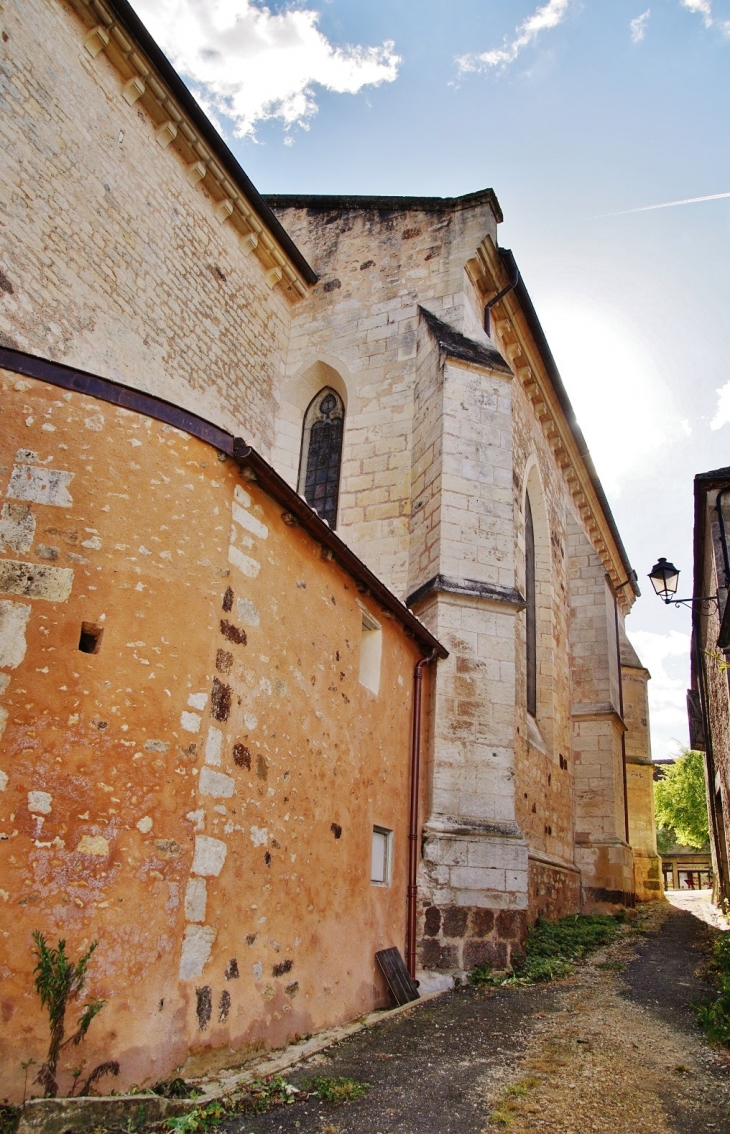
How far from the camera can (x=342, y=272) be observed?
1204 cm

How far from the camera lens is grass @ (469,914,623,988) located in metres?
7.51

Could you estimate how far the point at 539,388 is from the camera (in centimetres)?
1349

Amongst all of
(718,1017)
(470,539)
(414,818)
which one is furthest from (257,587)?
(470,539)

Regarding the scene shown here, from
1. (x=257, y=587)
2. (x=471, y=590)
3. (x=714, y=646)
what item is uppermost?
(x=714, y=646)

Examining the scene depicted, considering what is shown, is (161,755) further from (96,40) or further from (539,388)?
(539,388)

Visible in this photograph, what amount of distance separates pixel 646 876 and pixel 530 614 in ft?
22.3

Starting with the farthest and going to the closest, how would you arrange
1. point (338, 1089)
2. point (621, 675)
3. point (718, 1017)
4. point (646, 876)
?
point (621, 675) < point (646, 876) < point (718, 1017) < point (338, 1089)

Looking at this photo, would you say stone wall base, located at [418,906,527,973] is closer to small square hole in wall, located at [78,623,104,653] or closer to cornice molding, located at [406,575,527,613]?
cornice molding, located at [406,575,527,613]

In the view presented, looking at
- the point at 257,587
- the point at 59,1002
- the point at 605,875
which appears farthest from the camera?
the point at 605,875

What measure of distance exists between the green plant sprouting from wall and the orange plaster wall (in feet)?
0.16

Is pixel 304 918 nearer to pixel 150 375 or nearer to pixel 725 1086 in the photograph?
pixel 725 1086

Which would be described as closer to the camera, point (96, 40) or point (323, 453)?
point (96, 40)

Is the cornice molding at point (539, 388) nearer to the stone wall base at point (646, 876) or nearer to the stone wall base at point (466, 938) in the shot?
the stone wall base at point (646, 876)

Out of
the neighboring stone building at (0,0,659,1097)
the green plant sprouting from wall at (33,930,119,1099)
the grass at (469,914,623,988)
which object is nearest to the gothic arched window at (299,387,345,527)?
the neighboring stone building at (0,0,659,1097)
